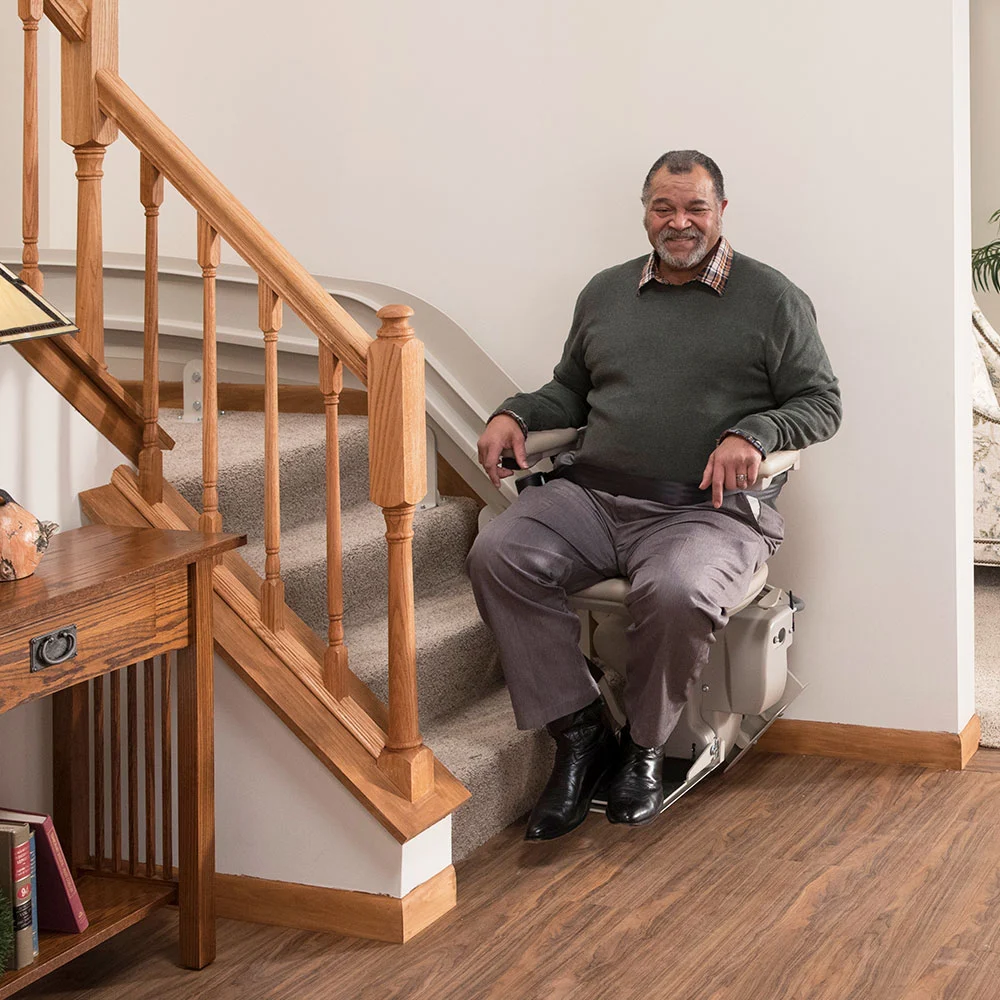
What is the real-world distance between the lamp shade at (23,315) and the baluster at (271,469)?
371 millimetres

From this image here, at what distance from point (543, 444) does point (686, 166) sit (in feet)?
2.14

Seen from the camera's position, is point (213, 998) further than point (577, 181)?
No

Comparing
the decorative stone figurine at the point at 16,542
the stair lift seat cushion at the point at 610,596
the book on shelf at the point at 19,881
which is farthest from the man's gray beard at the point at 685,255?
the book on shelf at the point at 19,881

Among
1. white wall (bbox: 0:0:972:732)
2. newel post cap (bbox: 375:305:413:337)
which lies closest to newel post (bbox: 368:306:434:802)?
newel post cap (bbox: 375:305:413:337)

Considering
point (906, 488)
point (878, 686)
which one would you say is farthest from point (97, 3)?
point (878, 686)

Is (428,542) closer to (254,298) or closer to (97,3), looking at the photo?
(254,298)

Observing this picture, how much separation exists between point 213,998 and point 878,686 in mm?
1716

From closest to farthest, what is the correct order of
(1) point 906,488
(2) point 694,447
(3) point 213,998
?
1. (3) point 213,998
2. (2) point 694,447
3. (1) point 906,488

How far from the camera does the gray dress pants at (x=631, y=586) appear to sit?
2693mm

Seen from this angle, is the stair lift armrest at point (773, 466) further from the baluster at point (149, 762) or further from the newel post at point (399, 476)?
the baluster at point (149, 762)

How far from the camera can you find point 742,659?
2961mm

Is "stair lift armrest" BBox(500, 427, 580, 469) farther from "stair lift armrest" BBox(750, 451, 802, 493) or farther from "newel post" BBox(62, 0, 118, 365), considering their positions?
"newel post" BBox(62, 0, 118, 365)

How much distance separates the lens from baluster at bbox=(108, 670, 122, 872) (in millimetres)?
2365

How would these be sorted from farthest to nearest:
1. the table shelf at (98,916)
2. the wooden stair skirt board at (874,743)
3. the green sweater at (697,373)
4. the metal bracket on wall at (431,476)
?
the metal bracket on wall at (431,476)
the wooden stair skirt board at (874,743)
the green sweater at (697,373)
the table shelf at (98,916)
